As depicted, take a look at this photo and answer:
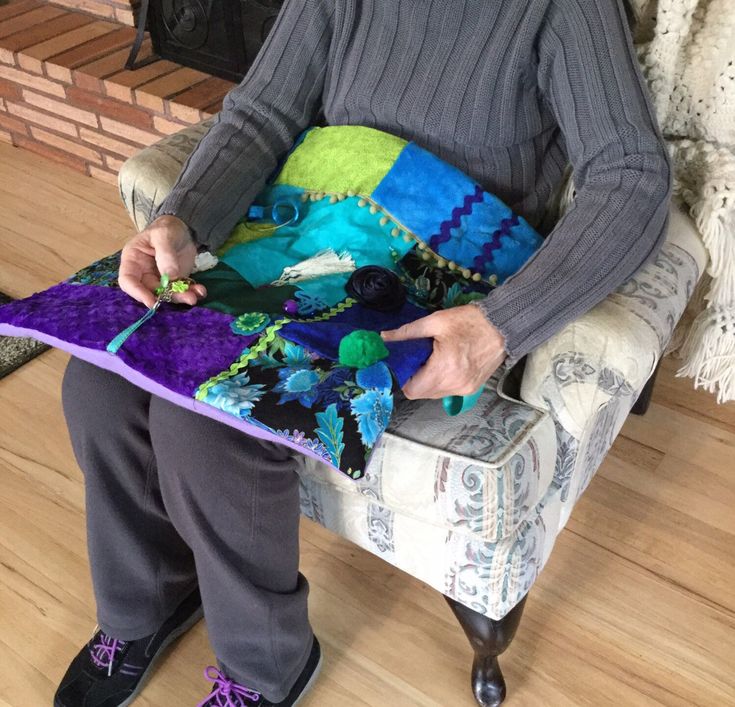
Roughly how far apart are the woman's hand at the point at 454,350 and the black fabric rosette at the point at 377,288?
0.06 m

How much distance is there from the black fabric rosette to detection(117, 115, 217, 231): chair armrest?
43 centimetres

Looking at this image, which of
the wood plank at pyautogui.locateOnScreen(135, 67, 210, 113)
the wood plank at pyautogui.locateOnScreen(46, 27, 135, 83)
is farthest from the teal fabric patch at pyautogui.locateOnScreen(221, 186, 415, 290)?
the wood plank at pyautogui.locateOnScreen(46, 27, 135, 83)

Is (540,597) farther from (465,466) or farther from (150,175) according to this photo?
(150,175)

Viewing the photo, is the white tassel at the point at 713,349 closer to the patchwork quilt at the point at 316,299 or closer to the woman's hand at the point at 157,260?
the patchwork quilt at the point at 316,299

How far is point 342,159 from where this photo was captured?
1.18 metres

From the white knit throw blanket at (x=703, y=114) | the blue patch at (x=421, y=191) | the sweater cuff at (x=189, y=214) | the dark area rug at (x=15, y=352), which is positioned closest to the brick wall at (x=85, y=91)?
the dark area rug at (x=15, y=352)

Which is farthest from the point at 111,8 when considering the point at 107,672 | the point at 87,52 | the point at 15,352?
the point at 107,672

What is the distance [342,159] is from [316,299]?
0.24 m

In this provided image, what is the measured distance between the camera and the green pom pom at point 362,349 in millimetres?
922

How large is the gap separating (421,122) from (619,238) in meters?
0.35

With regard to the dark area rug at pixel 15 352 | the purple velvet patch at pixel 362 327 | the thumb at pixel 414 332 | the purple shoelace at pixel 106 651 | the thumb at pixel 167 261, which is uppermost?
the thumb at pixel 414 332

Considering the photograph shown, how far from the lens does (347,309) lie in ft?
3.43

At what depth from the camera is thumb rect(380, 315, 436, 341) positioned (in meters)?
0.97

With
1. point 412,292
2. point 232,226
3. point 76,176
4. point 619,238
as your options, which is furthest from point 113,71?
point 619,238
